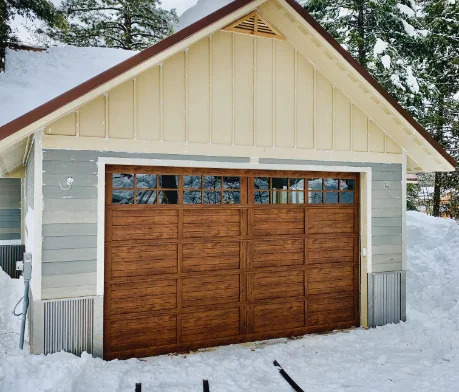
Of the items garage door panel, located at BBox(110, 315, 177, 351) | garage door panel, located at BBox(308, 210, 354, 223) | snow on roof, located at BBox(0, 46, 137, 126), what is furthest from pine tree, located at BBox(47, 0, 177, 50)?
garage door panel, located at BBox(110, 315, 177, 351)

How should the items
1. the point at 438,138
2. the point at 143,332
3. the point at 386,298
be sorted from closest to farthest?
the point at 143,332 → the point at 386,298 → the point at 438,138

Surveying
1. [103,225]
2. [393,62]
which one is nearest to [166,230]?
[103,225]

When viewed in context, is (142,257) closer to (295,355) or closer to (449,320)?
(295,355)

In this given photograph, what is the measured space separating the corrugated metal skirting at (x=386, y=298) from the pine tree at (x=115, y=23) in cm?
1459

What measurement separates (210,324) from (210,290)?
0.52m

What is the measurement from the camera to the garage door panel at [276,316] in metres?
6.25

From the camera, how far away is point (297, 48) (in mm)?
6195

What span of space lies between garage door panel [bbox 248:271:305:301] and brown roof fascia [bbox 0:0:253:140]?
3.58m

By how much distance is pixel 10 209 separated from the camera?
32.3 ft

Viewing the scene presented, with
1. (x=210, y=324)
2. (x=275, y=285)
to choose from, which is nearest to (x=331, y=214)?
(x=275, y=285)

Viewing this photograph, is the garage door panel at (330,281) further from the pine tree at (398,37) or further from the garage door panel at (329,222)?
the pine tree at (398,37)

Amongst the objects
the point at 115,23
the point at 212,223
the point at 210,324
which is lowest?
the point at 210,324

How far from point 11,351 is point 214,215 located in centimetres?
331

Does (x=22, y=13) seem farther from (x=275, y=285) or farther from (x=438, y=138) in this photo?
(x=438, y=138)
